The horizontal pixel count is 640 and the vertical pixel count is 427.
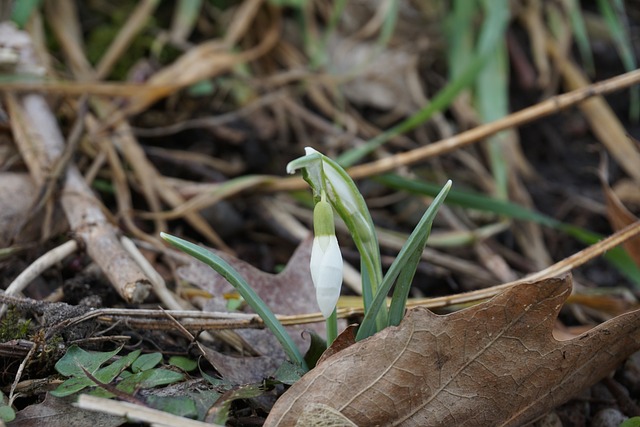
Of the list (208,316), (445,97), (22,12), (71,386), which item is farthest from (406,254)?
(22,12)

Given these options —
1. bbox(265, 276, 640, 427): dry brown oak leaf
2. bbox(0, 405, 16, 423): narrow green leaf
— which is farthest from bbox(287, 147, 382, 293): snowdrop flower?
bbox(0, 405, 16, 423): narrow green leaf

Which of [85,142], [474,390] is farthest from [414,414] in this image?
[85,142]

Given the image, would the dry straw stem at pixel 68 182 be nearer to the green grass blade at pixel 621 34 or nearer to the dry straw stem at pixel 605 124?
the dry straw stem at pixel 605 124

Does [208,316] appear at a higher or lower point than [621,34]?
lower

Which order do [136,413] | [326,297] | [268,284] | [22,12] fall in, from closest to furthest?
[136,413] → [326,297] → [268,284] → [22,12]

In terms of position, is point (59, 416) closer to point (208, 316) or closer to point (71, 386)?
point (71, 386)

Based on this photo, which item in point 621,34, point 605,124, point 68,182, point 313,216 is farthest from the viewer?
point 605,124

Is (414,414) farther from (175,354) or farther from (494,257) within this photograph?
(494,257)
